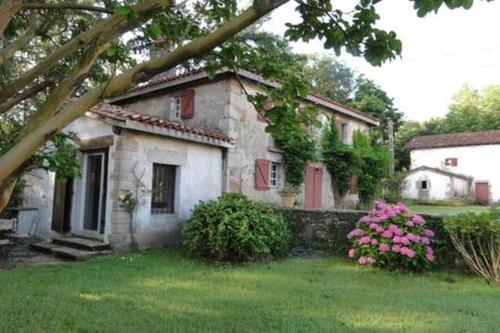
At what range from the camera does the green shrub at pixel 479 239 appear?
7832 millimetres

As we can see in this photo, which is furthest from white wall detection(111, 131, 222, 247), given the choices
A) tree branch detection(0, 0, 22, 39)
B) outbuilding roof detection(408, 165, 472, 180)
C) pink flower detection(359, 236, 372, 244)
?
outbuilding roof detection(408, 165, 472, 180)

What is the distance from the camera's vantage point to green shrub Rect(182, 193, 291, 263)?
9.34 meters

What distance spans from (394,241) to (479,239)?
4.84 feet

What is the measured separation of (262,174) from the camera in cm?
1409

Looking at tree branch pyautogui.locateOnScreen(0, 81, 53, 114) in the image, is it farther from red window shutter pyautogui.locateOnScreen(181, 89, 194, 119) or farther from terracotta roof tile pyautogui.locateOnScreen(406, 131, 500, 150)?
terracotta roof tile pyautogui.locateOnScreen(406, 131, 500, 150)

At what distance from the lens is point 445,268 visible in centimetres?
892

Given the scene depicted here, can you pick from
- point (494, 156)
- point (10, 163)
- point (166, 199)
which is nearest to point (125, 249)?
point (166, 199)

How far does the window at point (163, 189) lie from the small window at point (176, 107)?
3.24m

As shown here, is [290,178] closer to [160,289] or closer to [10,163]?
[160,289]

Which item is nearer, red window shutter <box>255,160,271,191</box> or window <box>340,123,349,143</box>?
red window shutter <box>255,160,271,191</box>

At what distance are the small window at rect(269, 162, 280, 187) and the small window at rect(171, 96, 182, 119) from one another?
11.6 ft

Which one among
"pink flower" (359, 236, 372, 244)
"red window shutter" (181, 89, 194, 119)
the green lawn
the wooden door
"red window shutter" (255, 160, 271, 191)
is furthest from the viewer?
"red window shutter" (181, 89, 194, 119)

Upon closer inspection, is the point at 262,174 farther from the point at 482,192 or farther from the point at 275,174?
the point at 482,192

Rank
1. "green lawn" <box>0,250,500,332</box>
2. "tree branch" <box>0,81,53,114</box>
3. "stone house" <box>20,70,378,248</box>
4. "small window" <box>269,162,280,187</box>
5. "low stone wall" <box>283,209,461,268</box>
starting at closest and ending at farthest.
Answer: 1. "tree branch" <box>0,81,53,114</box>
2. "green lawn" <box>0,250,500,332</box>
3. "low stone wall" <box>283,209,461,268</box>
4. "stone house" <box>20,70,378,248</box>
5. "small window" <box>269,162,280,187</box>
